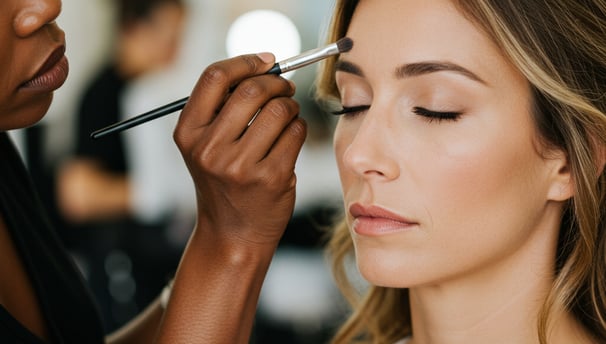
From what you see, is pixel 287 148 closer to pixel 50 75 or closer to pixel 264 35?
pixel 50 75

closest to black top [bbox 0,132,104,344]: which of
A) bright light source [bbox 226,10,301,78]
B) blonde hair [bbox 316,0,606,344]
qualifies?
blonde hair [bbox 316,0,606,344]

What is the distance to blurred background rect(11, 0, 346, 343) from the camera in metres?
3.16

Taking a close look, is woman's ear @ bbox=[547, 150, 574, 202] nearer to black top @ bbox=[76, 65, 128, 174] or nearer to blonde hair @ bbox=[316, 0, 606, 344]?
blonde hair @ bbox=[316, 0, 606, 344]

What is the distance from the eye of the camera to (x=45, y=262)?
1225 mm

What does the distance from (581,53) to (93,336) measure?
2.87 feet

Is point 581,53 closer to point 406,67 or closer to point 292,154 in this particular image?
point 406,67

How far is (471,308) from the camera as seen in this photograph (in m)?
1.15

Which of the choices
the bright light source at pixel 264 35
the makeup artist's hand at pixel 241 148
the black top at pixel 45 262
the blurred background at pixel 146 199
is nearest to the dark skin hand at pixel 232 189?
the makeup artist's hand at pixel 241 148

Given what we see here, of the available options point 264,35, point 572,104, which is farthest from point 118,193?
point 572,104

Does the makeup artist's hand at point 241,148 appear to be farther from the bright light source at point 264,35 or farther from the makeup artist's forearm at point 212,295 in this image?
the bright light source at point 264,35

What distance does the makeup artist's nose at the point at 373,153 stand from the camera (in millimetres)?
1065

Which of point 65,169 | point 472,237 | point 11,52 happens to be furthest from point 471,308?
point 65,169

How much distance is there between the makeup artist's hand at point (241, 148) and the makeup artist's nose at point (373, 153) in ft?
0.36

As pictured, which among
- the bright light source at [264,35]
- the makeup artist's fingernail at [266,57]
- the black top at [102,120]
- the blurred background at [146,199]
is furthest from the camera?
the bright light source at [264,35]
